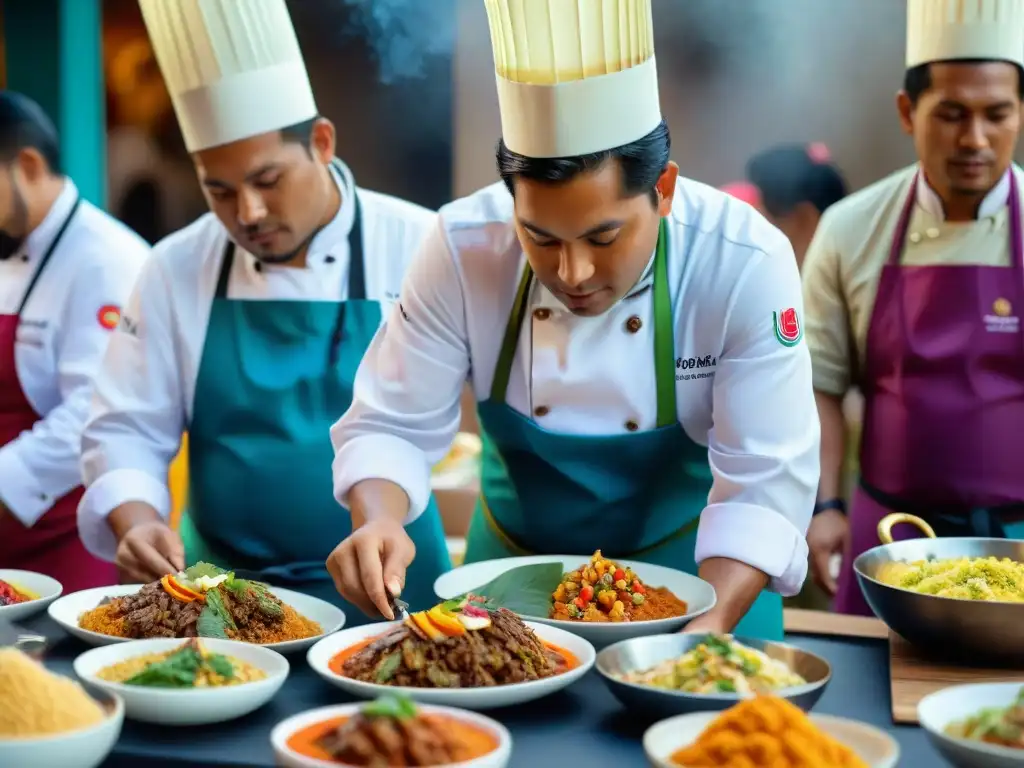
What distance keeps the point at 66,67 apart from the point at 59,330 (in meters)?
2.57

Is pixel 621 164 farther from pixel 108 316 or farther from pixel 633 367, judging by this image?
pixel 108 316

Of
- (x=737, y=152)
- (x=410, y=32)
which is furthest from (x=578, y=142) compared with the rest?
(x=737, y=152)

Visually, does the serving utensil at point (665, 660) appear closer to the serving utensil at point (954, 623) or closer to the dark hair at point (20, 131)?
the serving utensil at point (954, 623)

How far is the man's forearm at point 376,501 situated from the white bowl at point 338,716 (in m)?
0.69

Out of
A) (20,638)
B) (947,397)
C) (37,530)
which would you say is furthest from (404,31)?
(20,638)

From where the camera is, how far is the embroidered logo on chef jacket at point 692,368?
223cm

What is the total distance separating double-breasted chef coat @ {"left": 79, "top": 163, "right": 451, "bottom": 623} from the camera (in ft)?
8.82

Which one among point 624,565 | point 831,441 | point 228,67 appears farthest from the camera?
point 831,441

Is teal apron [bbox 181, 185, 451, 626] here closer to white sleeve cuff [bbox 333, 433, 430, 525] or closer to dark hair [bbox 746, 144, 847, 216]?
white sleeve cuff [bbox 333, 433, 430, 525]

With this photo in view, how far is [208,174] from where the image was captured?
8.61 ft

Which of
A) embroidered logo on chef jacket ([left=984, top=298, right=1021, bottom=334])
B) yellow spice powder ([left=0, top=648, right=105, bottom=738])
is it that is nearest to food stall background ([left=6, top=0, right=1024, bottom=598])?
embroidered logo on chef jacket ([left=984, top=298, right=1021, bottom=334])

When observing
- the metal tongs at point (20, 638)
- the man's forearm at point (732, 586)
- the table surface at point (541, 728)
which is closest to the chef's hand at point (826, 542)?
the man's forearm at point (732, 586)

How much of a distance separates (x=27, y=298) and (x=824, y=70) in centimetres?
357

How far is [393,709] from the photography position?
129cm
